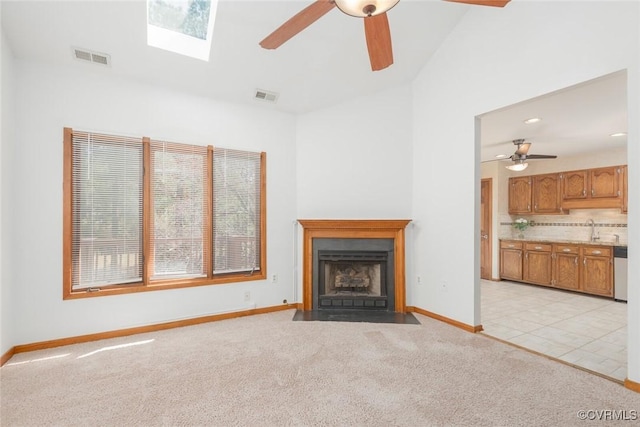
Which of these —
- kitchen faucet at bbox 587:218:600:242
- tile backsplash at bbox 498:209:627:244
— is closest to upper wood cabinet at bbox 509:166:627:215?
tile backsplash at bbox 498:209:627:244

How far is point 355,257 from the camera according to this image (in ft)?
13.6

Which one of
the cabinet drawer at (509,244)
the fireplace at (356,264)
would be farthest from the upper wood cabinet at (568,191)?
the fireplace at (356,264)

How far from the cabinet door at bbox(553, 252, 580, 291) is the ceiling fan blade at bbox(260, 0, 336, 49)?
584cm

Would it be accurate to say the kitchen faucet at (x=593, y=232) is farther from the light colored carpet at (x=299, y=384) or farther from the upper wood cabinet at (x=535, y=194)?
the light colored carpet at (x=299, y=384)

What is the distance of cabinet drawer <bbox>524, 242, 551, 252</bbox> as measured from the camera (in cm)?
571

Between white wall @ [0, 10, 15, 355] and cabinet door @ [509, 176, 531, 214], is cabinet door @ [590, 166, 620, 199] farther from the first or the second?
white wall @ [0, 10, 15, 355]

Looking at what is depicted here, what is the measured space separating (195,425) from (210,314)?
1.98 meters

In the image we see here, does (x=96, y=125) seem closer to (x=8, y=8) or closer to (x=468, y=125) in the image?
(x=8, y=8)

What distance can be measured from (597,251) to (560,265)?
60 centimetres

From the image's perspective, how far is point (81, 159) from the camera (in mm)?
3123

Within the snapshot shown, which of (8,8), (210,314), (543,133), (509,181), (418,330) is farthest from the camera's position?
(509,181)

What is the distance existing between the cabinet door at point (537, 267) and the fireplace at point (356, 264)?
3.56m

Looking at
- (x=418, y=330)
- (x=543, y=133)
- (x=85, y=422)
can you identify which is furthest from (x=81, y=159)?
(x=543, y=133)

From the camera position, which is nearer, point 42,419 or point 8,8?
point 42,419
